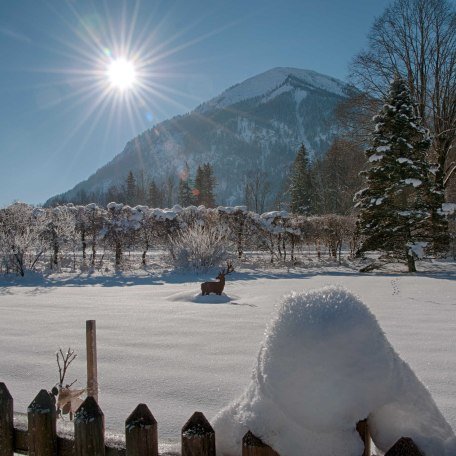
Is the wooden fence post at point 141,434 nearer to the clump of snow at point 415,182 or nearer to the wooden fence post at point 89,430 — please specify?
the wooden fence post at point 89,430

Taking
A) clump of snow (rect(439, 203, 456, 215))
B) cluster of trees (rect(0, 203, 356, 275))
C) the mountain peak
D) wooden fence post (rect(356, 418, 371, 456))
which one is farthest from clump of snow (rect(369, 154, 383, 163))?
the mountain peak

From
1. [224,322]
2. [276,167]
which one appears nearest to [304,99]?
[276,167]

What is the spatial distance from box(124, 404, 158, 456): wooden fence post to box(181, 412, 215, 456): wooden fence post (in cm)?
11

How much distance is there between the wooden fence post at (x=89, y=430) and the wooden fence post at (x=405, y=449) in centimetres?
81

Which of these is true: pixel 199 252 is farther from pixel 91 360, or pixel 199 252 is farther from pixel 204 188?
pixel 204 188

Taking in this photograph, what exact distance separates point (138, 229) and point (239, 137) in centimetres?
14005

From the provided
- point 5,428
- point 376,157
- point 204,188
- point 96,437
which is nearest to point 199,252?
point 376,157

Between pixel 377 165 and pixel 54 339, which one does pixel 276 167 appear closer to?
pixel 377 165

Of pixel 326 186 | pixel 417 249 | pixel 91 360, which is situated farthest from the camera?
pixel 326 186

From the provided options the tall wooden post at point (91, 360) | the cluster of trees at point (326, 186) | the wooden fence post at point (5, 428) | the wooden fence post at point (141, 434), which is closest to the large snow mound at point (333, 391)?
the wooden fence post at point (141, 434)

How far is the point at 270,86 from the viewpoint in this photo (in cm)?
18688

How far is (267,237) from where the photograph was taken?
18109 mm

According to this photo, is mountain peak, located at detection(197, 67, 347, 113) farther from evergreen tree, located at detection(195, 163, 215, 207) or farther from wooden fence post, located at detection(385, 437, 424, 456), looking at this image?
wooden fence post, located at detection(385, 437, 424, 456)

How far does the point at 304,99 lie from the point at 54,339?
17485 centimetres
